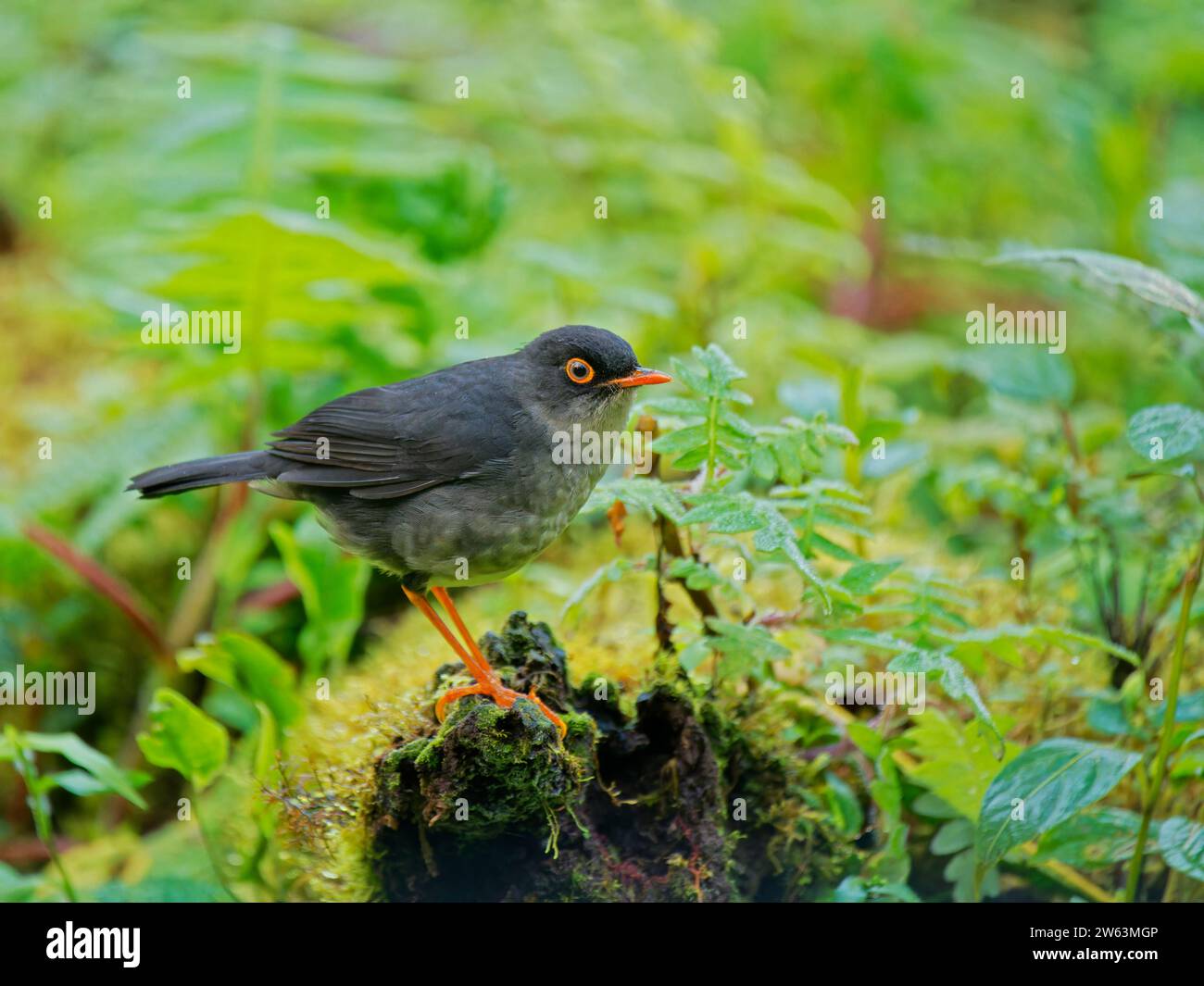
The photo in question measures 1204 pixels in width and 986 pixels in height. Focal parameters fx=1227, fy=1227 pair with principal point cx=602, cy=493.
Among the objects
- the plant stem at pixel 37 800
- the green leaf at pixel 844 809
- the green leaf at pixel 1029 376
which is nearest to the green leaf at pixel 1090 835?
the green leaf at pixel 844 809

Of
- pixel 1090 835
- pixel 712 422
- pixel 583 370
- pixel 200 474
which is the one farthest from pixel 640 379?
pixel 1090 835

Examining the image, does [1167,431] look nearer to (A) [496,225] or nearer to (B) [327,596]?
(B) [327,596]

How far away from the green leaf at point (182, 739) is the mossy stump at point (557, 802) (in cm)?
53

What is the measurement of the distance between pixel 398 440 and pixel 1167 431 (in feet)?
5.49

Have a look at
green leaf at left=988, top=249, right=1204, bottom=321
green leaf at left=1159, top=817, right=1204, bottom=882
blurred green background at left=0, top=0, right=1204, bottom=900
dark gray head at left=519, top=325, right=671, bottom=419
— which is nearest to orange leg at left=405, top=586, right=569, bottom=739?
dark gray head at left=519, top=325, right=671, bottom=419

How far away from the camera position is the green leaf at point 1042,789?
8.09ft

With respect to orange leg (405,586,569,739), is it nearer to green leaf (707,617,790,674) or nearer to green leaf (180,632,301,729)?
green leaf (707,617,790,674)

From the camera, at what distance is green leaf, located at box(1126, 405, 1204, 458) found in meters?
2.44

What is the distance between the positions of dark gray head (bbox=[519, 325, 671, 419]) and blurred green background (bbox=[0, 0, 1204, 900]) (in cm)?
64

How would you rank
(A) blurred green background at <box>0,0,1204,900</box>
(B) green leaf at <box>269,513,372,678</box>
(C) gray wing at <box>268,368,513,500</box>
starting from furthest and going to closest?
(A) blurred green background at <box>0,0,1204,900</box>
(B) green leaf at <box>269,513,372,678</box>
(C) gray wing at <box>268,368,513,500</box>

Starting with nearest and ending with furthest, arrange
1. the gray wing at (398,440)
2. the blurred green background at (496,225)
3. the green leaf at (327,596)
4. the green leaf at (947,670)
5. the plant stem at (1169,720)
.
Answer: the green leaf at (947,670), the plant stem at (1169,720), the gray wing at (398,440), the green leaf at (327,596), the blurred green background at (496,225)

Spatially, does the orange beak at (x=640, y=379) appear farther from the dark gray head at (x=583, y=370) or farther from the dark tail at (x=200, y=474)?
the dark tail at (x=200, y=474)

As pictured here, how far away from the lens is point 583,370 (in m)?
2.84
